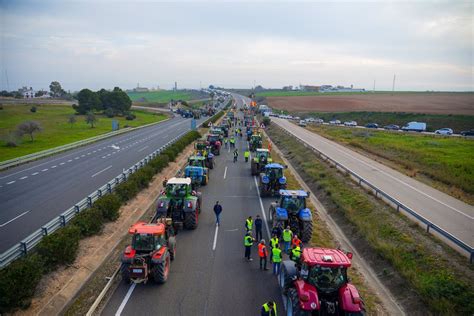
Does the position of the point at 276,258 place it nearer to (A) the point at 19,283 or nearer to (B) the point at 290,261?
(B) the point at 290,261

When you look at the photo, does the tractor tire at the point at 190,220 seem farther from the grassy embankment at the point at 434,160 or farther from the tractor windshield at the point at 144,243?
the grassy embankment at the point at 434,160

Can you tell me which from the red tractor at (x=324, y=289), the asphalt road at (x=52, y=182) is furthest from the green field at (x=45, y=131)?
the red tractor at (x=324, y=289)

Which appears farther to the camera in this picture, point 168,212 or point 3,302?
point 168,212

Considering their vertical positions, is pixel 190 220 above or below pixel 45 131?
above

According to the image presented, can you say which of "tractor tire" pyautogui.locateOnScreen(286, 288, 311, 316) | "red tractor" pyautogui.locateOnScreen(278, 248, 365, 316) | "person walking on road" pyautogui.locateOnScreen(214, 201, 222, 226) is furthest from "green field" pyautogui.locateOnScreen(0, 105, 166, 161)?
"red tractor" pyautogui.locateOnScreen(278, 248, 365, 316)

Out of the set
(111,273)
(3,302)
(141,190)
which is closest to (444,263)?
(111,273)

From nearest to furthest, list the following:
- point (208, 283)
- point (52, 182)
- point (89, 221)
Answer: point (208, 283) → point (89, 221) → point (52, 182)

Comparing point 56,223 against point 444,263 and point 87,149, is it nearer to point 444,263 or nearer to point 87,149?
point 444,263

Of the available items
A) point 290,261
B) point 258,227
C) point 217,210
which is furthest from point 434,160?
point 290,261
